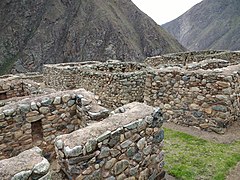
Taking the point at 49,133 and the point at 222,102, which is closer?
the point at 49,133

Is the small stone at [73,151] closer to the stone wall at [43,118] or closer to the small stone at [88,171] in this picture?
the small stone at [88,171]

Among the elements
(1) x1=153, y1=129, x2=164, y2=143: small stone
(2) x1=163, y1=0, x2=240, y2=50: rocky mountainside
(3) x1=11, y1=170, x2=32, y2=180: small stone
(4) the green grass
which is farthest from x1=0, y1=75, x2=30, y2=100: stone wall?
(2) x1=163, y1=0, x2=240, y2=50: rocky mountainside

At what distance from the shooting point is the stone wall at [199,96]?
9.11 metres

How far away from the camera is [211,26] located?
152 m

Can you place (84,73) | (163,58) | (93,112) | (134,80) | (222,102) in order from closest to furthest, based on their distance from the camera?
(93,112) < (222,102) < (134,80) < (84,73) < (163,58)

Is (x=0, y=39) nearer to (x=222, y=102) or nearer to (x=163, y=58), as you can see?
(x=163, y=58)

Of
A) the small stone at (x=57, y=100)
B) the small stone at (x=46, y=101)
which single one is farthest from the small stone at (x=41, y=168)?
the small stone at (x=57, y=100)

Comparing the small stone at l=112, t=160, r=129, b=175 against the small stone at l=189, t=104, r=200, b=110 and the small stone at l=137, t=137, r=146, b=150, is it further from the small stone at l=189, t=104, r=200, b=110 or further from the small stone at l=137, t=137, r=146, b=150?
the small stone at l=189, t=104, r=200, b=110

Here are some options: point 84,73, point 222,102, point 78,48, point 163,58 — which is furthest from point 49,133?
point 78,48

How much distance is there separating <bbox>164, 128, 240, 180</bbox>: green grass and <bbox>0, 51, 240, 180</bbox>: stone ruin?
881mm

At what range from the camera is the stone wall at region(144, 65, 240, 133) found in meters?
9.11

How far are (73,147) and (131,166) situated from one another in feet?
5.38

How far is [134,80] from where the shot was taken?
14289 millimetres

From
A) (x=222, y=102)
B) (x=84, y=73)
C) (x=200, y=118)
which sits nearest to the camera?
(x=222, y=102)
